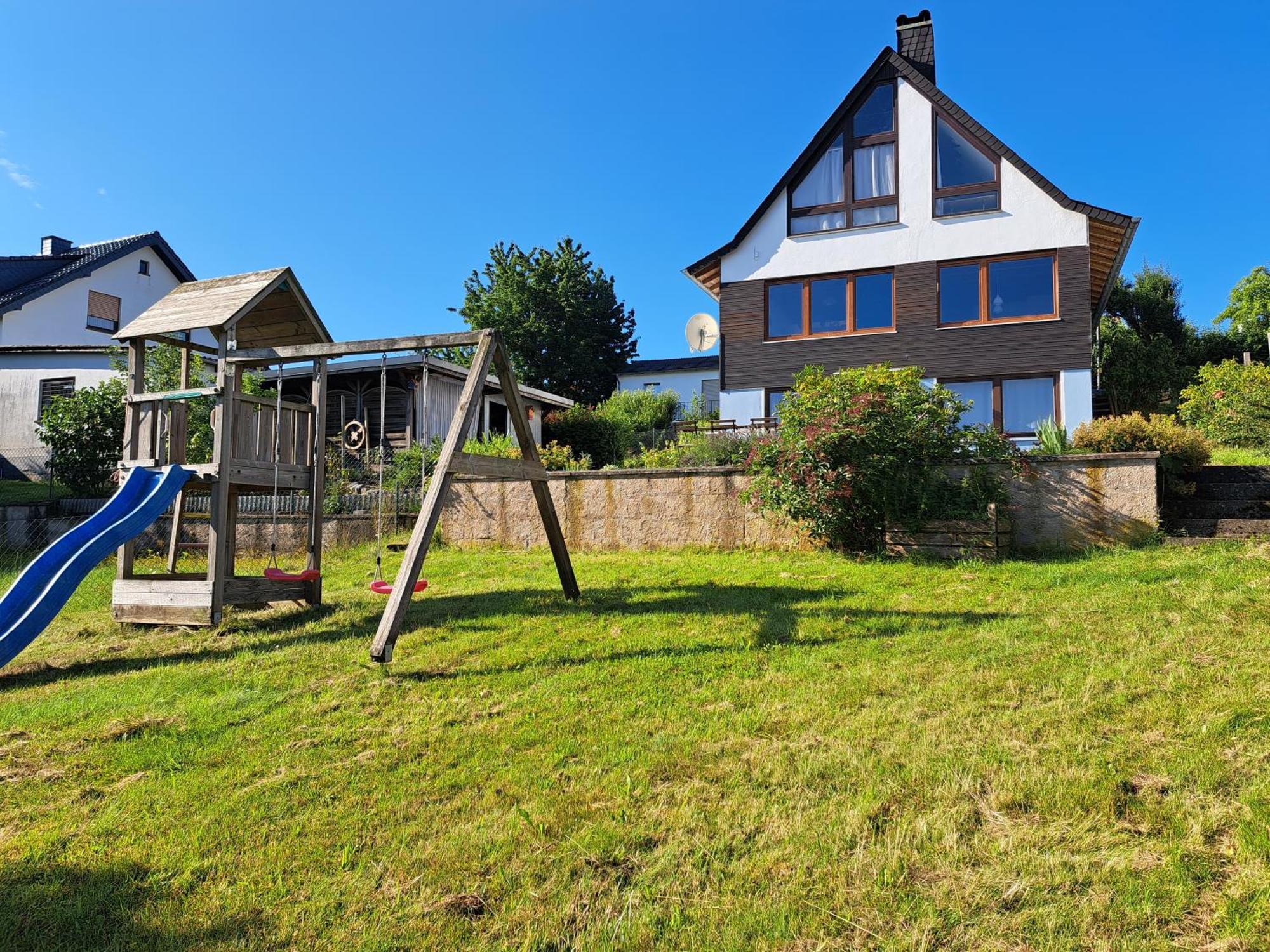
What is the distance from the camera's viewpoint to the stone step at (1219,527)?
9164mm

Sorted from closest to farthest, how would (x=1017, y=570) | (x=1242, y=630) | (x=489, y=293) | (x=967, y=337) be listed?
(x=1242, y=630)
(x=1017, y=570)
(x=967, y=337)
(x=489, y=293)

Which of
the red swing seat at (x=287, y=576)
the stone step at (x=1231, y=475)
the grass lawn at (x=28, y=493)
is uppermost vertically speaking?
the stone step at (x=1231, y=475)

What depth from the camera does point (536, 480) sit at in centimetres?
773

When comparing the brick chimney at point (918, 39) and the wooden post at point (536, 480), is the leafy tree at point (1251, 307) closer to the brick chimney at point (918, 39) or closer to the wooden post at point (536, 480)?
the brick chimney at point (918, 39)

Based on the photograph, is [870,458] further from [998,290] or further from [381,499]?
[998,290]

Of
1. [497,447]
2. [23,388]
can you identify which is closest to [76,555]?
[497,447]

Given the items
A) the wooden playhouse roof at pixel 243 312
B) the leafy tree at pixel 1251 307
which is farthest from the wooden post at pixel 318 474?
the leafy tree at pixel 1251 307

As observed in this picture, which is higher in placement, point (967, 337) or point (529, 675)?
point (967, 337)

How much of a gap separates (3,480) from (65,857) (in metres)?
24.0

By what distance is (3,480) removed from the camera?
21828 millimetres

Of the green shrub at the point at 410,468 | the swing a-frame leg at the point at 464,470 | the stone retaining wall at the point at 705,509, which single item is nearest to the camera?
the swing a-frame leg at the point at 464,470

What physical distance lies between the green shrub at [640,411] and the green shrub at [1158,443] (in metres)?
15.9

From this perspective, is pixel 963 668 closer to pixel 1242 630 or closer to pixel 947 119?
pixel 1242 630

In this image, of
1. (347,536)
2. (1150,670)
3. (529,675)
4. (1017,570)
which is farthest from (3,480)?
(1150,670)
